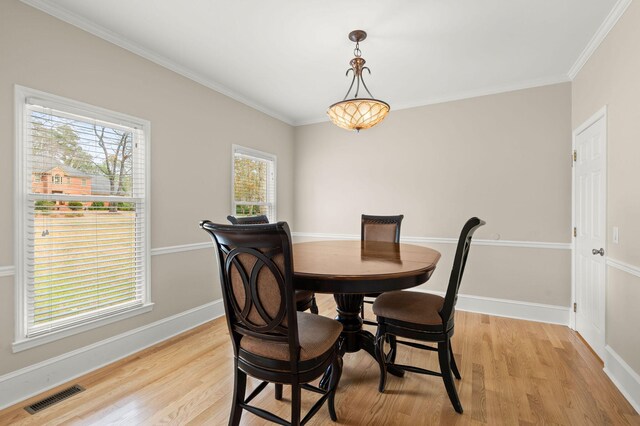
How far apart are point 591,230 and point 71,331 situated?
4.36 metres

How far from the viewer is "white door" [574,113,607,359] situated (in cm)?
243

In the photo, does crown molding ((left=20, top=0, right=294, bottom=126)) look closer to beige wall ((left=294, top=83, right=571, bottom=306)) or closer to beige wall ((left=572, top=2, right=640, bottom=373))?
beige wall ((left=294, top=83, right=571, bottom=306))

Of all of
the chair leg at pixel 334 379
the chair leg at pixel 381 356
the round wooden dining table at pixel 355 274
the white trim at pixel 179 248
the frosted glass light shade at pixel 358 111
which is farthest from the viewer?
the white trim at pixel 179 248

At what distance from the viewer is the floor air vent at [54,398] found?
6.01ft

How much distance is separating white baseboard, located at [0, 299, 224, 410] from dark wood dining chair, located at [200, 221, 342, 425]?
5.02 feet

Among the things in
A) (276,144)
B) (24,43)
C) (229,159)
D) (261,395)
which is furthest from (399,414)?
(276,144)

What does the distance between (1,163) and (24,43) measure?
2.64 ft

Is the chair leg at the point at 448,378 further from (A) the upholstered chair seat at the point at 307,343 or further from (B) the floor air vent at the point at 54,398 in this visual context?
(B) the floor air vent at the point at 54,398

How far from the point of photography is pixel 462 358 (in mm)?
2438

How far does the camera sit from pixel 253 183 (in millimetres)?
4098

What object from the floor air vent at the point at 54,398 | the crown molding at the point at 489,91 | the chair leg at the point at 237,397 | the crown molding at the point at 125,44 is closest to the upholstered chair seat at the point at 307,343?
the chair leg at the point at 237,397

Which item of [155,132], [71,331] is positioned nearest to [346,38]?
[155,132]

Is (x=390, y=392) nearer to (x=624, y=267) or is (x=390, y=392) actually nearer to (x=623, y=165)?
(x=624, y=267)

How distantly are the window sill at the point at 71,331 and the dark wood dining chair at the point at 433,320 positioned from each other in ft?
6.77
